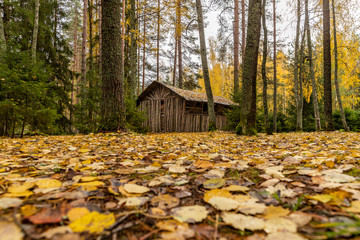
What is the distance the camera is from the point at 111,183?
2.99 ft

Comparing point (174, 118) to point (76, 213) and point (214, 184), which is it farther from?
point (76, 213)

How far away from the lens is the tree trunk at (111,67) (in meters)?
3.99

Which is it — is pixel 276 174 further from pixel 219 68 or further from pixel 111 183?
pixel 219 68

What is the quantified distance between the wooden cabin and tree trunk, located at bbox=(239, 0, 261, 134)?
19.9 ft

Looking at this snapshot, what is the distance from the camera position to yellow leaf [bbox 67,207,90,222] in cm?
54

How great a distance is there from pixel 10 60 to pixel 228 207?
5378 millimetres

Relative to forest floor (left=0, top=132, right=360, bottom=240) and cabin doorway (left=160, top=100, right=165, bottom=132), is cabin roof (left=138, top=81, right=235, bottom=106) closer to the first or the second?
cabin doorway (left=160, top=100, right=165, bottom=132)

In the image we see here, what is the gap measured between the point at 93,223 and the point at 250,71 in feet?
16.0

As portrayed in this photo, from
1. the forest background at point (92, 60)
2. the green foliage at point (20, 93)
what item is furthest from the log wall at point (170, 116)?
the green foliage at point (20, 93)

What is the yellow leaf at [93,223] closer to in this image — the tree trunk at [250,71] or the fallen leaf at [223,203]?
the fallen leaf at [223,203]

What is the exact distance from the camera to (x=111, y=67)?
4008 mm

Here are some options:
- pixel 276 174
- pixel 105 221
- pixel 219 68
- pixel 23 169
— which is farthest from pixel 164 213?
pixel 219 68

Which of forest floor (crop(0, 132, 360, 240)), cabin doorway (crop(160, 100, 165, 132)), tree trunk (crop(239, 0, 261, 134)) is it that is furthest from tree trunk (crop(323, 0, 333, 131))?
cabin doorway (crop(160, 100, 165, 132))

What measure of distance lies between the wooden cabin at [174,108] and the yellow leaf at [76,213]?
10.2 m
